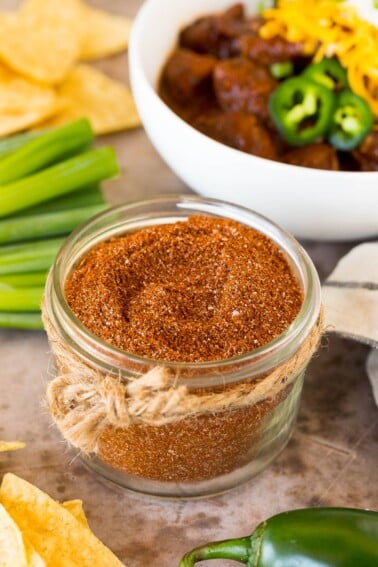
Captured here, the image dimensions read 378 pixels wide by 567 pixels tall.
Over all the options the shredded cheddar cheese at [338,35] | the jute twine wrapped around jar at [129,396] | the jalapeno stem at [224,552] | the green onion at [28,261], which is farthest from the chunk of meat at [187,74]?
the jalapeno stem at [224,552]

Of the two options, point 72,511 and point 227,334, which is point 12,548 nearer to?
point 72,511

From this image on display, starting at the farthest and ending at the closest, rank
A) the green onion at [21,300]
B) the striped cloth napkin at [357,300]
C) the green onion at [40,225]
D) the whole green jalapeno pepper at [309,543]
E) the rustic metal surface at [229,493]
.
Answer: the green onion at [40,225] < the green onion at [21,300] < the striped cloth napkin at [357,300] < the rustic metal surface at [229,493] < the whole green jalapeno pepper at [309,543]

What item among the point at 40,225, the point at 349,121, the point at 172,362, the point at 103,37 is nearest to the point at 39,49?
the point at 103,37

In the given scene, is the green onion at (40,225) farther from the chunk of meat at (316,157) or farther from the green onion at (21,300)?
the chunk of meat at (316,157)

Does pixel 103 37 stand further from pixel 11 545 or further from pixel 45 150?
pixel 11 545

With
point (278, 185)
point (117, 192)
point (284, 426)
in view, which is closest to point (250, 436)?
point (284, 426)

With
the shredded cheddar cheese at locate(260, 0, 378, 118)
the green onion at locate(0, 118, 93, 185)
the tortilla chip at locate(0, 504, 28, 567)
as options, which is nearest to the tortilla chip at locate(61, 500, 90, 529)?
the tortilla chip at locate(0, 504, 28, 567)

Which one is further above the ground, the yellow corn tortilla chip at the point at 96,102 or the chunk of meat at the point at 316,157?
the chunk of meat at the point at 316,157
